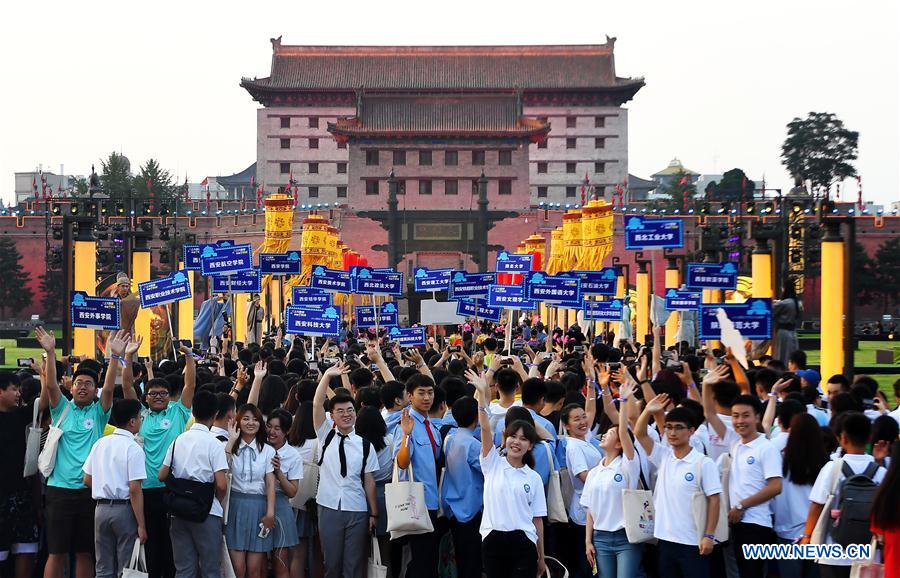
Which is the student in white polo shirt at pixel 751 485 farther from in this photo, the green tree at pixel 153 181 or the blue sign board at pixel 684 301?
the green tree at pixel 153 181

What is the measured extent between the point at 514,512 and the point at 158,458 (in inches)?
100

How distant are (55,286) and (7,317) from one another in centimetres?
332

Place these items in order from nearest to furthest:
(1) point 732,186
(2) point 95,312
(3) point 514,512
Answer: (3) point 514,512, (2) point 95,312, (1) point 732,186

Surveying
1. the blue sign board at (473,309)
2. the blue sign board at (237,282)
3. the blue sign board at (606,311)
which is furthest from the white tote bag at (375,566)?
the blue sign board at (473,309)

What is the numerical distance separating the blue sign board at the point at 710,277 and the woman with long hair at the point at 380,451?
8.47 m

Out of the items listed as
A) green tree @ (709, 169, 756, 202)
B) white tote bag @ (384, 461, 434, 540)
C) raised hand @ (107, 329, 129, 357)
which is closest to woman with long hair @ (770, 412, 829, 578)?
white tote bag @ (384, 461, 434, 540)

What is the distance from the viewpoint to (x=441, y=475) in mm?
7750

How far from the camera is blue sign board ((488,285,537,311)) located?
15.9m

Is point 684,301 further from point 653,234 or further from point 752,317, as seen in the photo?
point 752,317

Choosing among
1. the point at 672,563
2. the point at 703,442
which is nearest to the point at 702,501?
the point at 672,563

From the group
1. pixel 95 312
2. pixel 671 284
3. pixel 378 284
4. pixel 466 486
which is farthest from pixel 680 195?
pixel 466 486

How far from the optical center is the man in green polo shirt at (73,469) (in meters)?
7.79

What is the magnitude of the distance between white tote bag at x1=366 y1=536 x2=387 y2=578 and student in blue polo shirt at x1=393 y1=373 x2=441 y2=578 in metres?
0.16

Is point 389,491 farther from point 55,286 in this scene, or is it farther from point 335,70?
point 335,70
